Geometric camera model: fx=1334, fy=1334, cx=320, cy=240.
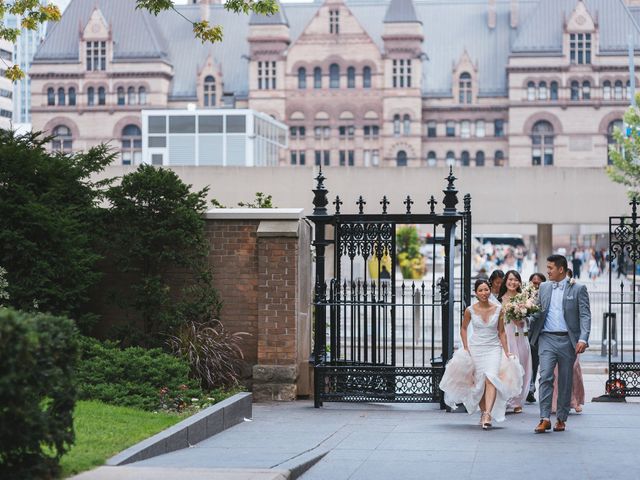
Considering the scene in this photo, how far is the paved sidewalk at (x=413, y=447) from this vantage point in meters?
9.95

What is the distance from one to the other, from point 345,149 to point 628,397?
95.7 m

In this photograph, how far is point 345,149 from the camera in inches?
4424

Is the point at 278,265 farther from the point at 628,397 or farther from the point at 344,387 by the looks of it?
the point at 628,397

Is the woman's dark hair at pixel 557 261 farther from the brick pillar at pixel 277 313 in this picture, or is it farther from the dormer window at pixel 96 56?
the dormer window at pixel 96 56

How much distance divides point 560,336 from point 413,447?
2.09 metres

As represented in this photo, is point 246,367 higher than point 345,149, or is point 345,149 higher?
point 345,149

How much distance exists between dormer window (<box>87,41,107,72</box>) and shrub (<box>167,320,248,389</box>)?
336ft

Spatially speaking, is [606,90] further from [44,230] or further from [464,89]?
[44,230]

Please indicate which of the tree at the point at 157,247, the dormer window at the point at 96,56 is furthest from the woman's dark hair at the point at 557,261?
the dormer window at the point at 96,56

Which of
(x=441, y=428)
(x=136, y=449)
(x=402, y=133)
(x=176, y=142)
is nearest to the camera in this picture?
(x=136, y=449)

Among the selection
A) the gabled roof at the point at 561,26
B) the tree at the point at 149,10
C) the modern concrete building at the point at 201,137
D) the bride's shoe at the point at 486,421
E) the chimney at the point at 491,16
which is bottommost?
the bride's shoe at the point at 486,421

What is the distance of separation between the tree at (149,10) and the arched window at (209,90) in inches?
3923

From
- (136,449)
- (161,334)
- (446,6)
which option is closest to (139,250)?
(161,334)

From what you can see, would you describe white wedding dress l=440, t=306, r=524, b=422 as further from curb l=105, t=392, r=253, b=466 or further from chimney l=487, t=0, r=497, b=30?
chimney l=487, t=0, r=497, b=30
